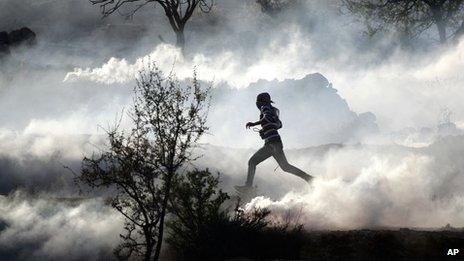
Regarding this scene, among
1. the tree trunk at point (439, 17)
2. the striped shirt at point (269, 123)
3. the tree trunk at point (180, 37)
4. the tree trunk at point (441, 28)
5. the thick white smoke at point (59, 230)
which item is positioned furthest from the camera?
the tree trunk at point (180, 37)

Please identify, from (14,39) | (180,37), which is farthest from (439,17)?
(14,39)

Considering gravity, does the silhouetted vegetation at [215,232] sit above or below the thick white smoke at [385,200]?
below

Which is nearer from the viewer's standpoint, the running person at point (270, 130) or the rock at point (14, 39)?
the running person at point (270, 130)

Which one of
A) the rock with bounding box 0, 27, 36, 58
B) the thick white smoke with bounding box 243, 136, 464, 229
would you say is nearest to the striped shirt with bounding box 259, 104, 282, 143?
the thick white smoke with bounding box 243, 136, 464, 229

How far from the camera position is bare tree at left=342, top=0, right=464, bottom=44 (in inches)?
1013

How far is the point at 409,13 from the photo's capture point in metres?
26.1

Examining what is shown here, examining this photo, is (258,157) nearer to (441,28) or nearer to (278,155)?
(278,155)

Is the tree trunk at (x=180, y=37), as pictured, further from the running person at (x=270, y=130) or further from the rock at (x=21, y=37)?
the running person at (x=270, y=130)

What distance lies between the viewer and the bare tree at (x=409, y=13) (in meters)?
25.7

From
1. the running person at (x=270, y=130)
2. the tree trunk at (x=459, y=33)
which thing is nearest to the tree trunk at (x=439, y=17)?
the tree trunk at (x=459, y=33)

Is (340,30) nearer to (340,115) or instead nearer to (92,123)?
(340,115)

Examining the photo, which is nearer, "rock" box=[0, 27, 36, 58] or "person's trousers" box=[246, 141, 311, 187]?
"person's trousers" box=[246, 141, 311, 187]

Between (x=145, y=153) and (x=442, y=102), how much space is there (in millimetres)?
20939

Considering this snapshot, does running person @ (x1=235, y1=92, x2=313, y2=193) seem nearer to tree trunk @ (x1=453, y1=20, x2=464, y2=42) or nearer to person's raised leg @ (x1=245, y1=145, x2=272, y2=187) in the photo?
person's raised leg @ (x1=245, y1=145, x2=272, y2=187)
